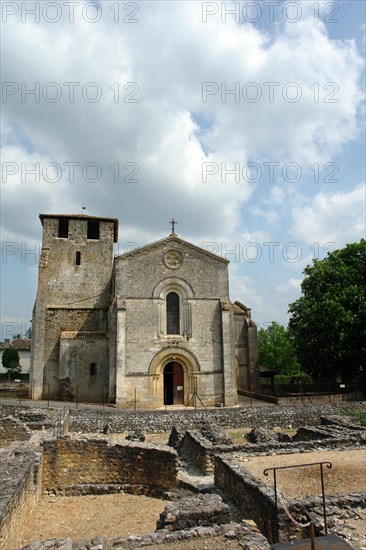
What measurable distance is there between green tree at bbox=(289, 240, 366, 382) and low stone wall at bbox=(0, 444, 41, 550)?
23.8 m

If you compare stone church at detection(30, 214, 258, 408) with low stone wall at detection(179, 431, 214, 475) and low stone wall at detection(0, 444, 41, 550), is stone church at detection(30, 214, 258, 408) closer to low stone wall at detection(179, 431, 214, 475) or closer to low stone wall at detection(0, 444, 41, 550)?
low stone wall at detection(179, 431, 214, 475)

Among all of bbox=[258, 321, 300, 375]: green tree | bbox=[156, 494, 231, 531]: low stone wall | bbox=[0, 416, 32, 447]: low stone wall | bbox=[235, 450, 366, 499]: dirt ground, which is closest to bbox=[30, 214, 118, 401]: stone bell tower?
bbox=[0, 416, 32, 447]: low stone wall

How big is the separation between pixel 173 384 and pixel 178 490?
18.6m

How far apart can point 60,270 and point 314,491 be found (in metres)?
28.8

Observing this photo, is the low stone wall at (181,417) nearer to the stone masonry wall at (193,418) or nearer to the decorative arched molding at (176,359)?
the stone masonry wall at (193,418)

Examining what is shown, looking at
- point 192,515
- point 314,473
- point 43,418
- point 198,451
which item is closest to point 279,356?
point 43,418

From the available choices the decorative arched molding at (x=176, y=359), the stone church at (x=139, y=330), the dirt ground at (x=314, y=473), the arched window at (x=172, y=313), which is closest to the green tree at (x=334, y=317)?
the stone church at (x=139, y=330)

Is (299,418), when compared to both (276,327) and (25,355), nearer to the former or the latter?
(276,327)

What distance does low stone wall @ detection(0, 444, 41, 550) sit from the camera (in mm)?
7213

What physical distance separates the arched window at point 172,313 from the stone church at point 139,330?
74 mm

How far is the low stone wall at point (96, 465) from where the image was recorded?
1203cm

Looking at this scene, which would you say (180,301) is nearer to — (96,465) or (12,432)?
(12,432)

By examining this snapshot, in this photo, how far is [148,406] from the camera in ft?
91.4

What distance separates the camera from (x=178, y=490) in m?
11.3
